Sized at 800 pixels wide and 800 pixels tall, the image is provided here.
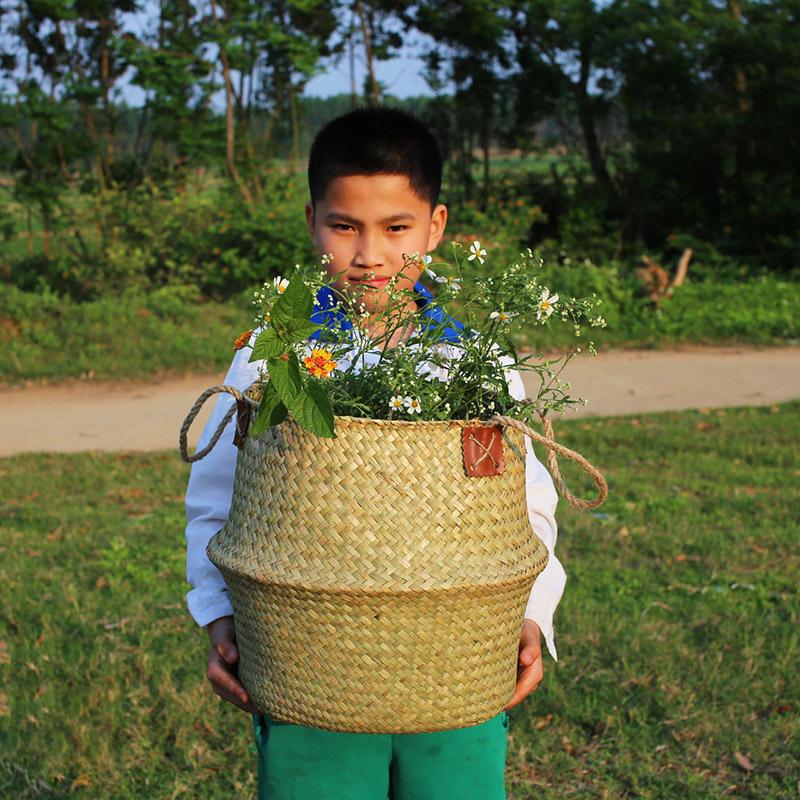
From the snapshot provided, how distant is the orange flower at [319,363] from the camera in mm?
1581

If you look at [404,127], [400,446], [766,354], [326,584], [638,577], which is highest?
[404,127]

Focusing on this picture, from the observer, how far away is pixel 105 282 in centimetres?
1057

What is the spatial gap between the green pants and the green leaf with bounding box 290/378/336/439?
2.14 ft

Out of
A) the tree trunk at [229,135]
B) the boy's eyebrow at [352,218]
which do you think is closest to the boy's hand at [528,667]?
the boy's eyebrow at [352,218]

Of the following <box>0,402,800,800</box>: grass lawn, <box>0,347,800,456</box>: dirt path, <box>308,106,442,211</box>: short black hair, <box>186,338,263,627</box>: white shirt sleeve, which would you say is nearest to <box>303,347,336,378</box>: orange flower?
<box>186,338,263,627</box>: white shirt sleeve

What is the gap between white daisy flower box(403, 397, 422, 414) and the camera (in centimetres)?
156

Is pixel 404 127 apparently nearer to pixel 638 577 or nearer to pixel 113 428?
pixel 638 577

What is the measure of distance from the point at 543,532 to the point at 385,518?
1.97 feet

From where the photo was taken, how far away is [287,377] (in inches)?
60.4

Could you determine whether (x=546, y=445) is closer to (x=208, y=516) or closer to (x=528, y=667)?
(x=528, y=667)

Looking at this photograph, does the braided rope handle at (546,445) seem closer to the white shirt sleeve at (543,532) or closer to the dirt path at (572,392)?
the white shirt sleeve at (543,532)

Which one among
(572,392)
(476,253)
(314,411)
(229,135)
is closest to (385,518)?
(314,411)

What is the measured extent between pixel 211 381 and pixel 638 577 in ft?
16.9

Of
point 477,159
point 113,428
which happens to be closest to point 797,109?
point 477,159
